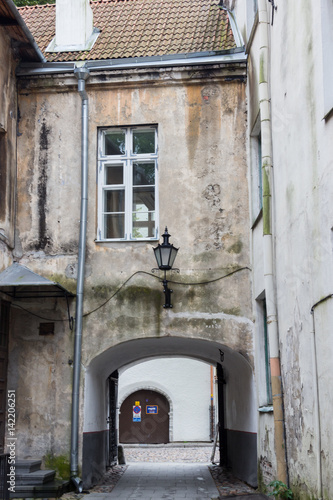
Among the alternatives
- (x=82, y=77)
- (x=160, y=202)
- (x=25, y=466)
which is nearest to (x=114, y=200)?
(x=160, y=202)

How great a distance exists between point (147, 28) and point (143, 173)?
3206mm

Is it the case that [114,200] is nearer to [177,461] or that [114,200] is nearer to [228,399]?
[228,399]

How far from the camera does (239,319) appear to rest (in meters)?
10.4

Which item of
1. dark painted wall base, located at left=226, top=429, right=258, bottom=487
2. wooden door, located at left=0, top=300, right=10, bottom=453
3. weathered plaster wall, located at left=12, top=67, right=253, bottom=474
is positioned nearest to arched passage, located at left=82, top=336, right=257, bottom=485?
dark painted wall base, located at left=226, top=429, right=258, bottom=487

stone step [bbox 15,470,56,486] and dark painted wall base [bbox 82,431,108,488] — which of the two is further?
dark painted wall base [bbox 82,431,108,488]

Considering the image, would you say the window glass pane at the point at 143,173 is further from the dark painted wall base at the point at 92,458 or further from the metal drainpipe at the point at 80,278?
the dark painted wall base at the point at 92,458

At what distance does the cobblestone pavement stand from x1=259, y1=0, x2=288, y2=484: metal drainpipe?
5.57ft

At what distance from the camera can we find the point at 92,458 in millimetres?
10820

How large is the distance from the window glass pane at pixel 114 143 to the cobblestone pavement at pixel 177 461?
5621 mm

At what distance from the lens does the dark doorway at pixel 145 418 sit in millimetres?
24844

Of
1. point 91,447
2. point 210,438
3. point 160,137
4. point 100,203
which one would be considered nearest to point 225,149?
point 160,137

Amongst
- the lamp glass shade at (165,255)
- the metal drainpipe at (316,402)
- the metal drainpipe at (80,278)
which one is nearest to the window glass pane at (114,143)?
the metal drainpipe at (80,278)

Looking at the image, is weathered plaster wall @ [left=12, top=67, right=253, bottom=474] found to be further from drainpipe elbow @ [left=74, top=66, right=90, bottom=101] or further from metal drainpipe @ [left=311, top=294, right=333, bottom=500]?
metal drainpipe @ [left=311, top=294, right=333, bottom=500]

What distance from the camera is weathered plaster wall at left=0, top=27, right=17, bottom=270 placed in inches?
417
